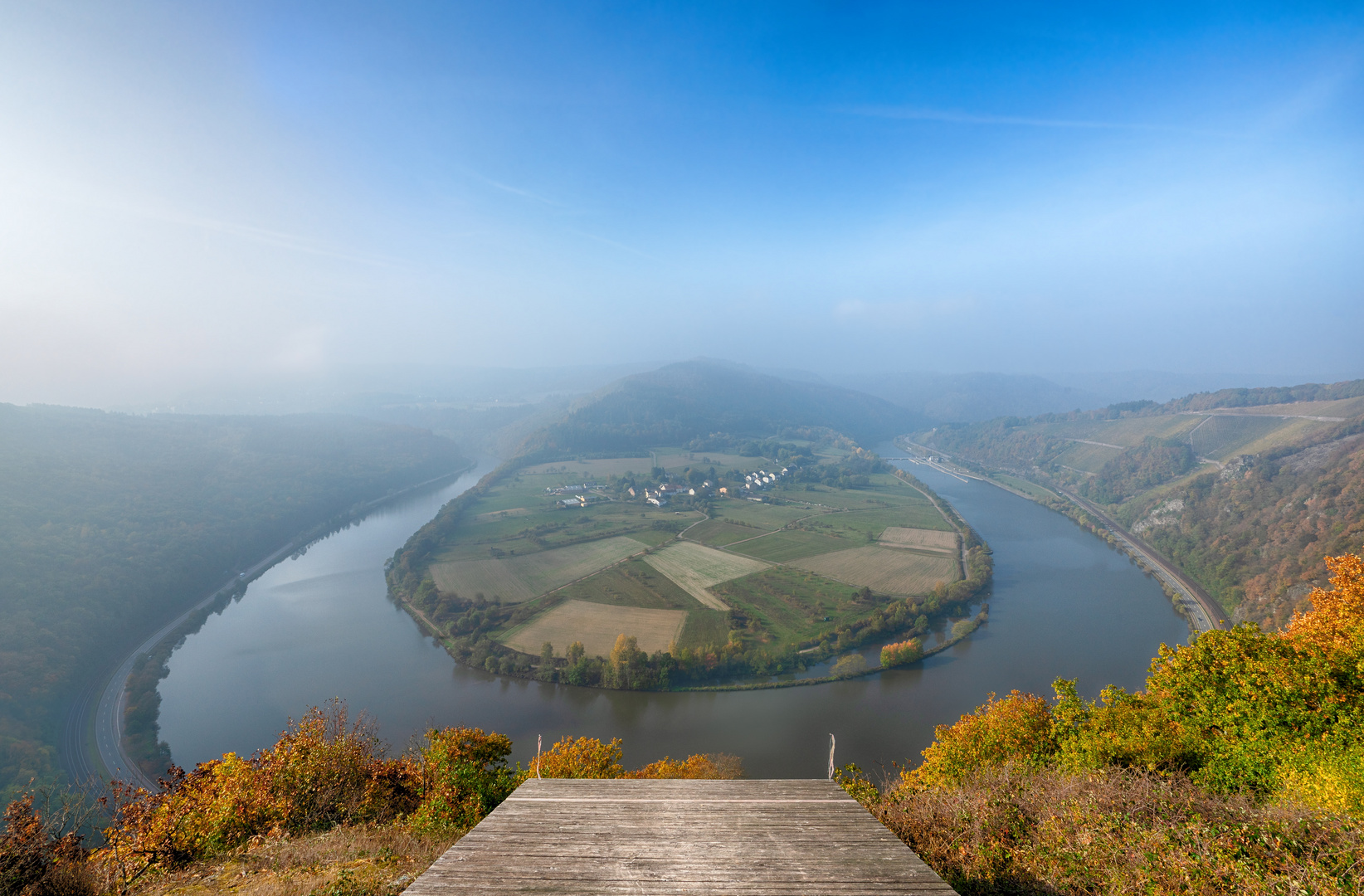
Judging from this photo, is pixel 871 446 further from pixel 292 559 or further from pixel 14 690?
pixel 14 690

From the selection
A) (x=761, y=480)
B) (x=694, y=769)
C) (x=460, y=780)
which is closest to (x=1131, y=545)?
(x=761, y=480)

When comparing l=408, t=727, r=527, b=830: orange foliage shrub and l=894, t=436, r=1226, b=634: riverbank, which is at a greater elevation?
l=408, t=727, r=527, b=830: orange foliage shrub

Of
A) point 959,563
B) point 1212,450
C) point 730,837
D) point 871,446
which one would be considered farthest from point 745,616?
point 871,446

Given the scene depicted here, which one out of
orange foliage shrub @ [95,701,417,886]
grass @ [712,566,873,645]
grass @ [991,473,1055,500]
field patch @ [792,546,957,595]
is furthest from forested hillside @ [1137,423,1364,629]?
orange foliage shrub @ [95,701,417,886]

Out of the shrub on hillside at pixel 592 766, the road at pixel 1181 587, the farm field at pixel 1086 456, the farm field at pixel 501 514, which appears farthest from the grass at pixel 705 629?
the farm field at pixel 1086 456

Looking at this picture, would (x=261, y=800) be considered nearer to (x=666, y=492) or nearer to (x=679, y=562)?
(x=679, y=562)

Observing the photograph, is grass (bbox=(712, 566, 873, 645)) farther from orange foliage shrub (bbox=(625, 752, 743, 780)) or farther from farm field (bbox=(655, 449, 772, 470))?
farm field (bbox=(655, 449, 772, 470))

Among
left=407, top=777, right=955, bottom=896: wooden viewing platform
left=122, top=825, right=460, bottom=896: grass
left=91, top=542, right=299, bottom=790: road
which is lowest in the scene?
left=91, top=542, right=299, bottom=790: road
